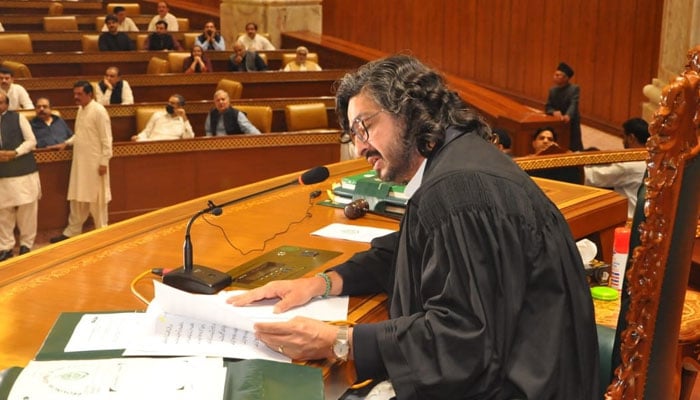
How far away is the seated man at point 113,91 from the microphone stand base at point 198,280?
20.7 ft

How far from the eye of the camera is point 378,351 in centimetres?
173

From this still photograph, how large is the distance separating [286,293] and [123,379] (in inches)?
18.0

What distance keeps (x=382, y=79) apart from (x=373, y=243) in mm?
503

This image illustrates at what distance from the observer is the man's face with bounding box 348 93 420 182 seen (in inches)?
73.0

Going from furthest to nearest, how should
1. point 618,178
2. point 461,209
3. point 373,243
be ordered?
point 618,178 < point 373,243 < point 461,209

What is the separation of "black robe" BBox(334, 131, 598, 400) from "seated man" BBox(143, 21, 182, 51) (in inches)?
370

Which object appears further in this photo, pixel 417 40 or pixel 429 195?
pixel 417 40

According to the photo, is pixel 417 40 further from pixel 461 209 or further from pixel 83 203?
pixel 461 209

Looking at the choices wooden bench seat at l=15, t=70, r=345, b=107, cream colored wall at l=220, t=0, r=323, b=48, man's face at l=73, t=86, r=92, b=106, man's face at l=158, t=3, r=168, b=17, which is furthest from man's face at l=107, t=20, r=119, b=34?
man's face at l=73, t=86, r=92, b=106

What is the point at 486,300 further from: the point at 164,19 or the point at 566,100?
the point at 164,19

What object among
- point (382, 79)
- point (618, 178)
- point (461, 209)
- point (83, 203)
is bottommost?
point (83, 203)

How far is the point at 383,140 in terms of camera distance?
73.2 inches

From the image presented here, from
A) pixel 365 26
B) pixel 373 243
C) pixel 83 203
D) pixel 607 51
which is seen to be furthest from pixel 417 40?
pixel 373 243

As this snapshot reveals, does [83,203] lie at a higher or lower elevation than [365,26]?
lower
